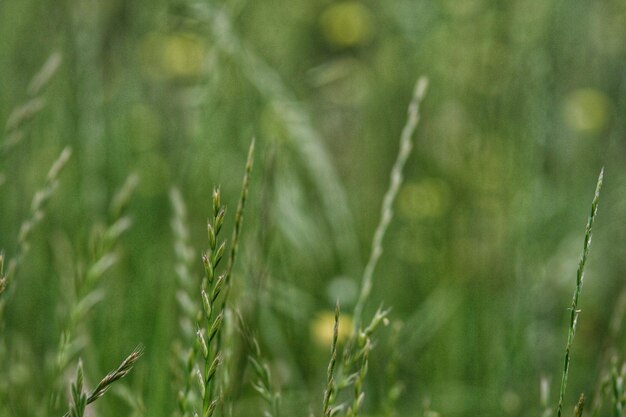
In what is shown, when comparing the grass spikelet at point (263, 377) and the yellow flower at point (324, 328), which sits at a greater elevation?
the grass spikelet at point (263, 377)

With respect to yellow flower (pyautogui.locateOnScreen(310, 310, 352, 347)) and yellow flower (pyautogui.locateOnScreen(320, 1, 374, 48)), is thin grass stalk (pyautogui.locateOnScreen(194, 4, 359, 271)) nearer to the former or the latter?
yellow flower (pyautogui.locateOnScreen(310, 310, 352, 347))

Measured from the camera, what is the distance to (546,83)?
1.35 metres

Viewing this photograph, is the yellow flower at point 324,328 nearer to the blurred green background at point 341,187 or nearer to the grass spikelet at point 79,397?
the blurred green background at point 341,187

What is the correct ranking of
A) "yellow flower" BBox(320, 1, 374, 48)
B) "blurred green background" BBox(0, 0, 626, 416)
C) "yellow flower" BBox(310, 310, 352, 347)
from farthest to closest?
1. "yellow flower" BBox(320, 1, 374, 48)
2. "yellow flower" BBox(310, 310, 352, 347)
3. "blurred green background" BBox(0, 0, 626, 416)

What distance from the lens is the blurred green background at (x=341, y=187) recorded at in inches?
47.8

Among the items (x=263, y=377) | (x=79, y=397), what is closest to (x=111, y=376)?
(x=79, y=397)

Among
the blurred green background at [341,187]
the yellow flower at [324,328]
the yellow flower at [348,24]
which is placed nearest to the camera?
the blurred green background at [341,187]

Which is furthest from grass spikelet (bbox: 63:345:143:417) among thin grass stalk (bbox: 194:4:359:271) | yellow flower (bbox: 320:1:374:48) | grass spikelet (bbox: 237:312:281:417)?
yellow flower (bbox: 320:1:374:48)

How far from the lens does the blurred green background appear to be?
1.21 metres

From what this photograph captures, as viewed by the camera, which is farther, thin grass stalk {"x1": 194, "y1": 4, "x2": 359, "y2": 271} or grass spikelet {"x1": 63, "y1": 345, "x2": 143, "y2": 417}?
thin grass stalk {"x1": 194, "y1": 4, "x2": 359, "y2": 271}

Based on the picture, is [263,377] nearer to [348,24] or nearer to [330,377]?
[330,377]

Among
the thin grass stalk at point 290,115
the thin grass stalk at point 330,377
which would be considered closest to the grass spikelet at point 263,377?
the thin grass stalk at point 330,377

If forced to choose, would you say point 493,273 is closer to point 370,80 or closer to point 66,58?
point 370,80

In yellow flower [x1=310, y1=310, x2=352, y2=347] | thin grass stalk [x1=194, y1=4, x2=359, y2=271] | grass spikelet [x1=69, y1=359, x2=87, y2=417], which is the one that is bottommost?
yellow flower [x1=310, y1=310, x2=352, y2=347]
